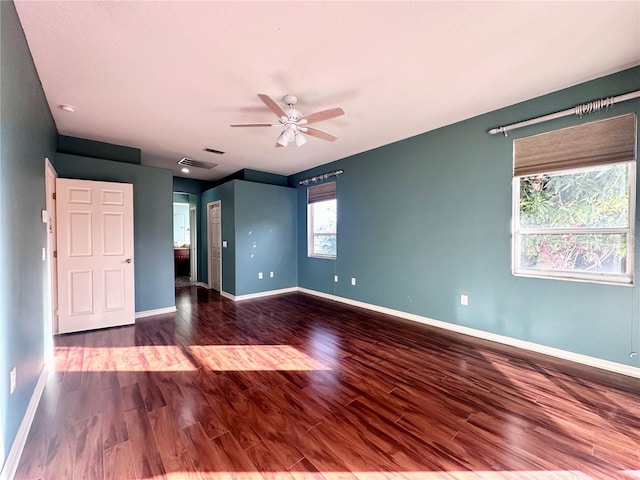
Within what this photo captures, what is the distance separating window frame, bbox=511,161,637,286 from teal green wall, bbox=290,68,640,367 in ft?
0.18

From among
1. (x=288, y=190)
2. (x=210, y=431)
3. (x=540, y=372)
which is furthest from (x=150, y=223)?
(x=540, y=372)

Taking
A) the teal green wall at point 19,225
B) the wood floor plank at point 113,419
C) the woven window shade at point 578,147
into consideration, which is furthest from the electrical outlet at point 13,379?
the woven window shade at point 578,147

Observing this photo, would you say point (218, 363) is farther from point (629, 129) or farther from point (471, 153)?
point (629, 129)

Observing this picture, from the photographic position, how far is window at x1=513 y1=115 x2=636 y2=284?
2.33 m

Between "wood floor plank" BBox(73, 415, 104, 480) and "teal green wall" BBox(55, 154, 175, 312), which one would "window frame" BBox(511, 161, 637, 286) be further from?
"teal green wall" BBox(55, 154, 175, 312)

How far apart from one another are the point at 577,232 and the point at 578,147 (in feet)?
2.64

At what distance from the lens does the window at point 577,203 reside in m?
2.33

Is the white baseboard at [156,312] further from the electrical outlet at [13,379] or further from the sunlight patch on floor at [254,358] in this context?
the electrical outlet at [13,379]

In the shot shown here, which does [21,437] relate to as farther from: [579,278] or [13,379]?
[579,278]

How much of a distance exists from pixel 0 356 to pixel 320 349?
2.32 meters

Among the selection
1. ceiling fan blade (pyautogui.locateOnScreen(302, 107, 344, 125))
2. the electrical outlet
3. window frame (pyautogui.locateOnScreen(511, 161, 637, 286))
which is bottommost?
the electrical outlet

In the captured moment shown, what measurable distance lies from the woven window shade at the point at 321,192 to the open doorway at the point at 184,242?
3.23 meters

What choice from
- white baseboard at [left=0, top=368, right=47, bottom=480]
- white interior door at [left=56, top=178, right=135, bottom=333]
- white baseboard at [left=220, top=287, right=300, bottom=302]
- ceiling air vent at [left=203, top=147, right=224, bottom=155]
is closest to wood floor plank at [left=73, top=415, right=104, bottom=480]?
white baseboard at [left=0, top=368, right=47, bottom=480]

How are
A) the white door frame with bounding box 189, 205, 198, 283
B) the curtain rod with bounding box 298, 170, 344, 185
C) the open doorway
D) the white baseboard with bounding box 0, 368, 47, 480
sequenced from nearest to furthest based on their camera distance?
the white baseboard with bounding box 0, 368, 47, 480 → the curtain rod with bounding box 298, 170, 344, 185 → the white door frame with bounding box 189, 205, 198, 283 → the open doorway
